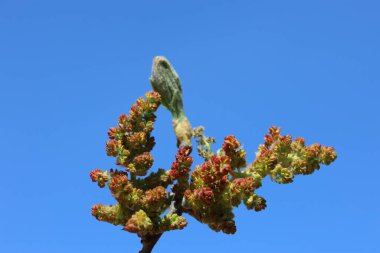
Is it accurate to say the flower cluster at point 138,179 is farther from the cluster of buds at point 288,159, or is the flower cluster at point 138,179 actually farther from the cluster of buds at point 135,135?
the cluster of buds at point 288,159

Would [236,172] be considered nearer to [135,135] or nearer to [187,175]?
[187,175]

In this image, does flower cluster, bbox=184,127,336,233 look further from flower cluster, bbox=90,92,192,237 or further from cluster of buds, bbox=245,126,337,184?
flower cluster, bbox=90,92,192,237

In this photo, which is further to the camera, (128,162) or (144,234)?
(128,162)

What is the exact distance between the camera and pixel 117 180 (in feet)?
16.8

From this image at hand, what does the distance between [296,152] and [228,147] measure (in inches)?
31.1

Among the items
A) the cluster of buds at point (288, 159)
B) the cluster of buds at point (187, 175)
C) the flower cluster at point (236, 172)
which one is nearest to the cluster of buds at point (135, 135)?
the cluster of buds at point (187, 175)

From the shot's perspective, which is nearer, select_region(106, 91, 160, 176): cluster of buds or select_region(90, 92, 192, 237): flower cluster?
select_region(90, 92, 192, 237): flower cluster

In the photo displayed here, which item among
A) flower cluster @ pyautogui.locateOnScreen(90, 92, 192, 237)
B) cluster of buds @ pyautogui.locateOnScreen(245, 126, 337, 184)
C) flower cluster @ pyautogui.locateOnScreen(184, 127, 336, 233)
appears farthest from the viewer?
cluster of buds @ pyautogui.locateOnScreen(245, 126, 337, 184)

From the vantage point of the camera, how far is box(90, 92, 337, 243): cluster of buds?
492 centimetres

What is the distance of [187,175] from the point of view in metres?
→ 5.24

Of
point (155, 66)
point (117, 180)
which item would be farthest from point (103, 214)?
point (155, 66)

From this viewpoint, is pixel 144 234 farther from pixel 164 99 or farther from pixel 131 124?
pixel 164 99

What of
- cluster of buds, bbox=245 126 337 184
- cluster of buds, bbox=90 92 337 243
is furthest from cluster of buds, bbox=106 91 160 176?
cluster of buds, bbox=245 126 337 184

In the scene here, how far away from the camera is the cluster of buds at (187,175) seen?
4.92 meters
